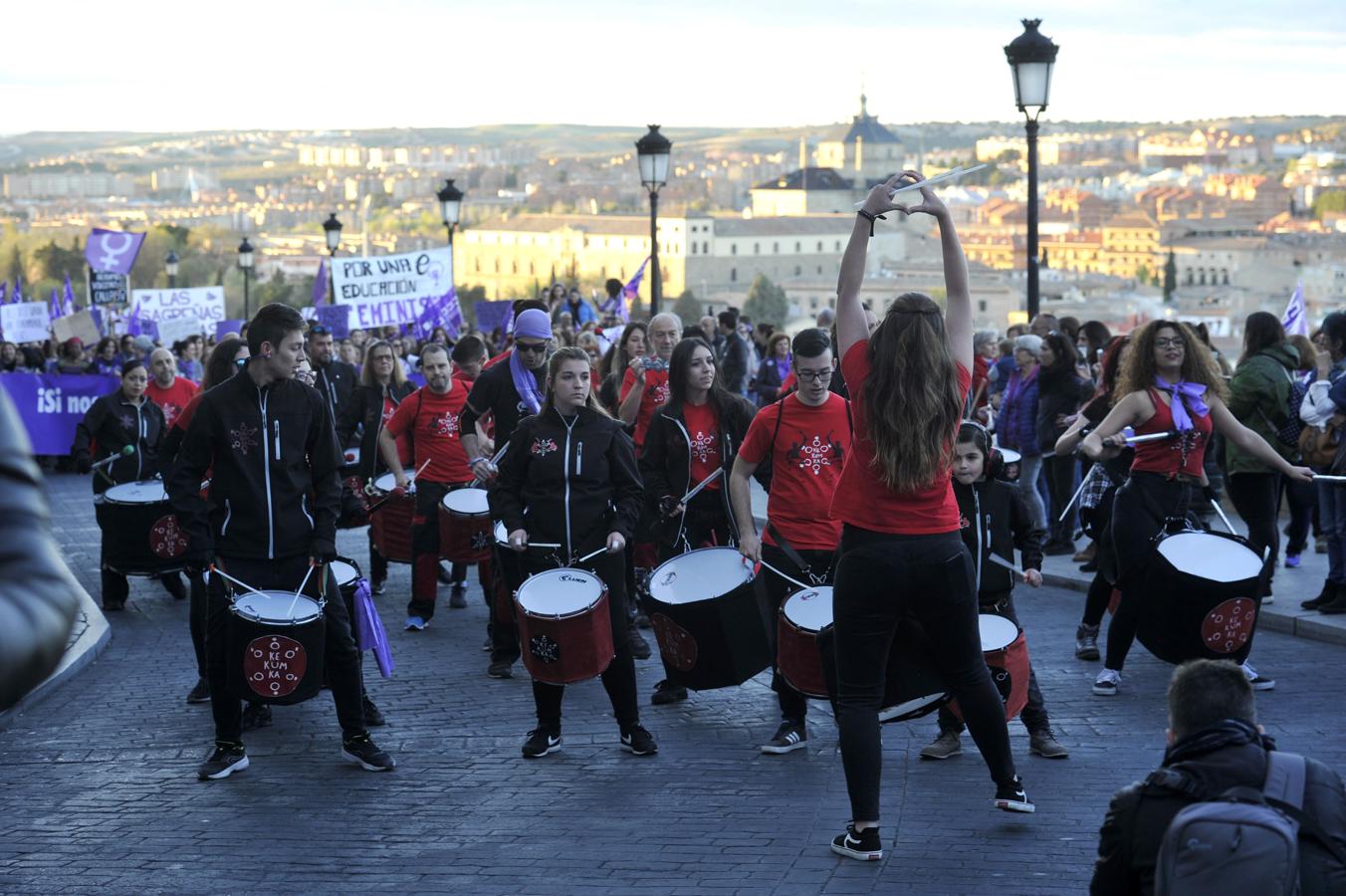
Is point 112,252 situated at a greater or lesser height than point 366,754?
greater

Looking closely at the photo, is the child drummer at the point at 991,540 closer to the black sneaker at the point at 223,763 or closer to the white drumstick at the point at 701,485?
the white drumstick at the point at 701,485

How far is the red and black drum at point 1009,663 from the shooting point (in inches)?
254

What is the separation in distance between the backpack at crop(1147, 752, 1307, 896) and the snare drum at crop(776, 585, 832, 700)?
9.55ft

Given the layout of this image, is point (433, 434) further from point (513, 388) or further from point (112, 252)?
point (112, 252)

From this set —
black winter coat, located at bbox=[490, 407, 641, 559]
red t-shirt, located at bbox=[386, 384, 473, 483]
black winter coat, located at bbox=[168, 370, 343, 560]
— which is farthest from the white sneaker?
red t-shirt, located at bbox=[386, 384, 473, 483]

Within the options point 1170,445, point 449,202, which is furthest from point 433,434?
point 449,202

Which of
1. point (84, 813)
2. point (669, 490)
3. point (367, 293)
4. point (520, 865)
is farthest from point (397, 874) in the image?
point (367, 293)

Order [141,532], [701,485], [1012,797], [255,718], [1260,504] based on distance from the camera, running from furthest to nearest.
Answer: [141,532] < [1260,504] < [701,485] < [255,718] < [1012,797]

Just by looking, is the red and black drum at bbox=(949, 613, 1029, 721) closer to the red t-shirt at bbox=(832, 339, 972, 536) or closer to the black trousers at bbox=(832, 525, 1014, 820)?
the black trousers at bbox=(832, 525, 1014, 820)

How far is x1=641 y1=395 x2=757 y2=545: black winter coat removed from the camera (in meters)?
8.30

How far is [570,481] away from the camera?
7496 mm

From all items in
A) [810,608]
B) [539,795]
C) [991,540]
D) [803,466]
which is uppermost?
[803,466]

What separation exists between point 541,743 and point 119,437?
4.58 meters

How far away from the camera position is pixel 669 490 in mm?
8344
